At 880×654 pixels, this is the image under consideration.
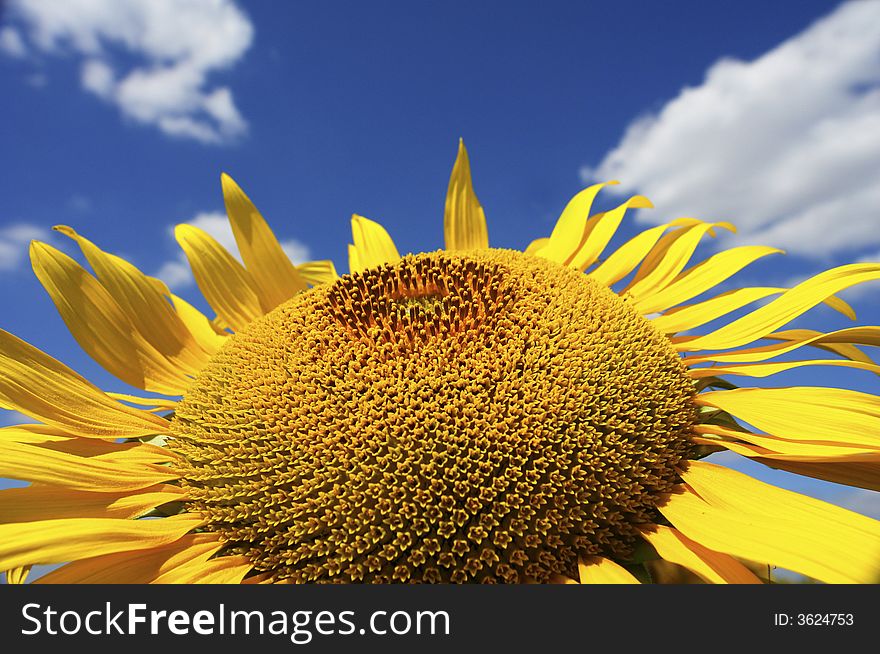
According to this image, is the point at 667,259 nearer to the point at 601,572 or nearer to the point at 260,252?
the point at 601,572

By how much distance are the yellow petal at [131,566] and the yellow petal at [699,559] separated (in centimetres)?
195

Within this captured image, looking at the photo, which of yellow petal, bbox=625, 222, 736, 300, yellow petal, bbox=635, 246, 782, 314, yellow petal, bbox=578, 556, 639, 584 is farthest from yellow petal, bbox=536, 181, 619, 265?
yellow petal, bbox=578, 556, 639, 584

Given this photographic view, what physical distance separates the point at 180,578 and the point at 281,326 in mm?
1393

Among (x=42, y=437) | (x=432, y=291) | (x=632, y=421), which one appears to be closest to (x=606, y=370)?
(x=632, y=421)

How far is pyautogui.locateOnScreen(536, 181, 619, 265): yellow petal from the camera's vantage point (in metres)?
5.45

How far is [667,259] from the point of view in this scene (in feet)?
17.1

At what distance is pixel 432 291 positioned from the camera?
3818 mm

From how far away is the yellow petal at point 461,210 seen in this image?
19.8 ft

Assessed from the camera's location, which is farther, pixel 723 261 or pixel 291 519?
pixel 723 261

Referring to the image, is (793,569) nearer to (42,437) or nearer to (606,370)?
(606,370)

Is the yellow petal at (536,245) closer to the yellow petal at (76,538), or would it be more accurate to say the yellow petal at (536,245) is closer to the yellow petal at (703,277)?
the yellow petal at (703,277)

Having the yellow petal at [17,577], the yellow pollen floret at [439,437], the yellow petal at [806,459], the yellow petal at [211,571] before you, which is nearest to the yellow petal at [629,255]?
the yellow pollen floret at [439,437]

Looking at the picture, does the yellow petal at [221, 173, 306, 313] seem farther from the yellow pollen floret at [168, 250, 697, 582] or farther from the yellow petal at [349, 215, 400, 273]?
the yellow pollen floret at [168, 250, 697, 582]

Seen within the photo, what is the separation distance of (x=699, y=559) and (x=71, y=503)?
9.56ft
